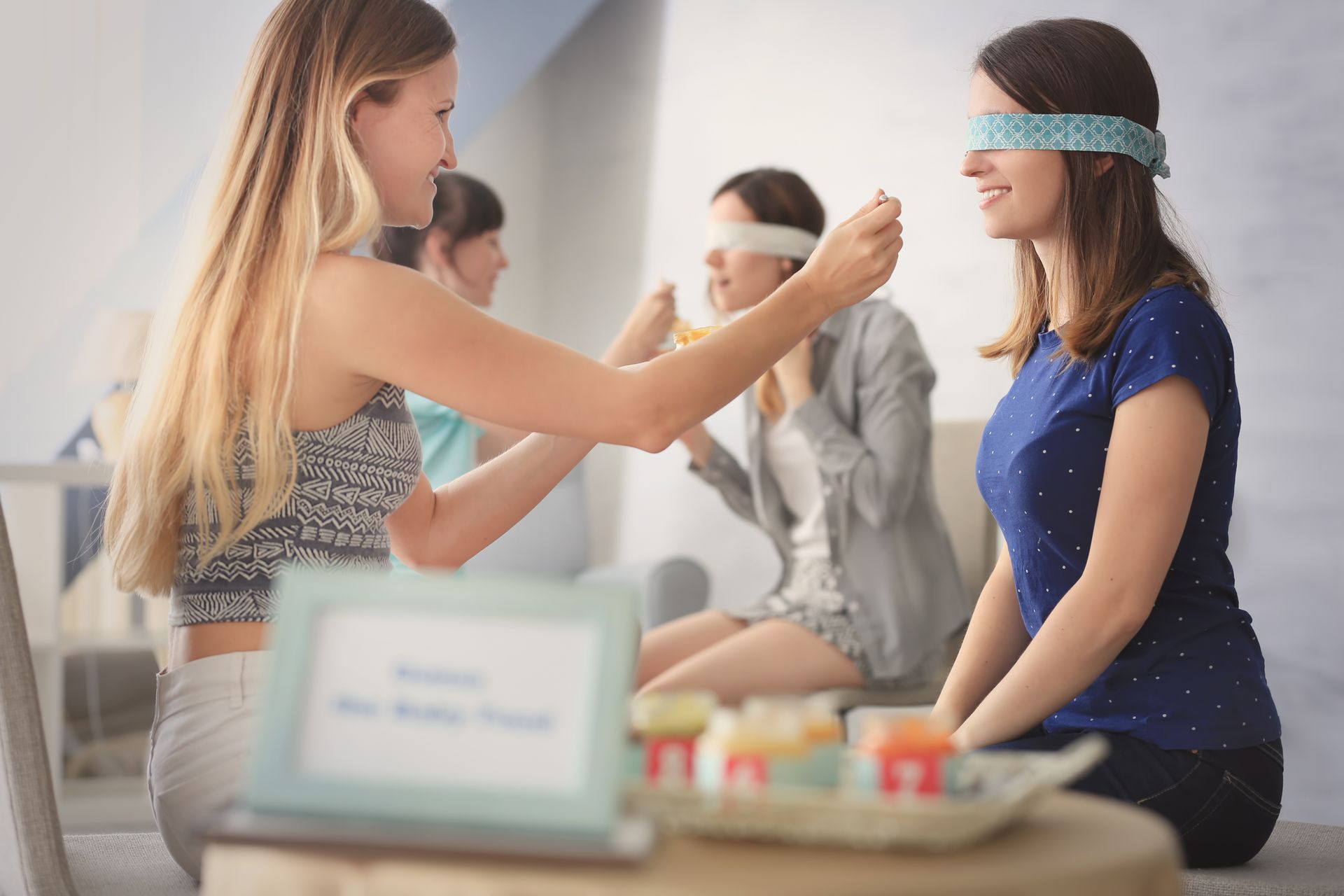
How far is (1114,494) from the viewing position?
128 cm

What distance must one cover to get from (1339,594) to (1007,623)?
1.59 metres

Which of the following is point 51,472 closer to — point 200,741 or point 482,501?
point 482,501

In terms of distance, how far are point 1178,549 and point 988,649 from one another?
29 centimetres

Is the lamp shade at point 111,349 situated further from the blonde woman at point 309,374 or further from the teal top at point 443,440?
the blonde woman at point 309,374

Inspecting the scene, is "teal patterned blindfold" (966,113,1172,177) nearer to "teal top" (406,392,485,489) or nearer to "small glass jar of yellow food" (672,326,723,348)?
"small glass jar of yellow food" (672,326,723,348)

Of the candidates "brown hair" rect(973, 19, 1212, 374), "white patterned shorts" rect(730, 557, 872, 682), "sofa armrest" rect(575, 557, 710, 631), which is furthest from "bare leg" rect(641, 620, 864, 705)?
"brown hair" rect(973, 19, 1212, 374)

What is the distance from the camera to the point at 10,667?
1.12 meters

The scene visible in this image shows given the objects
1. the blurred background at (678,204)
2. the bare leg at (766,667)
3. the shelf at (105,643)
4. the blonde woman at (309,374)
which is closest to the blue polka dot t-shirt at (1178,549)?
the blonde woman at (309,374)

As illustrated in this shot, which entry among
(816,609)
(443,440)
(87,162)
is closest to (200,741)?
(443,440)

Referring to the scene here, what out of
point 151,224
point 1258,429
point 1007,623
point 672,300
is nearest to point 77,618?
point 151,224

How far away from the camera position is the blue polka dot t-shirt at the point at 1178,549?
4.21ft

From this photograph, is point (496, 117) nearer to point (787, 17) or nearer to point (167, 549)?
point (787, 17)

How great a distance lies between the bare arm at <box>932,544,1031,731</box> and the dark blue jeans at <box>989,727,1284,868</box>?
269mm

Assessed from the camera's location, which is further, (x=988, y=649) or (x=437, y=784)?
(x=988, y=649)
